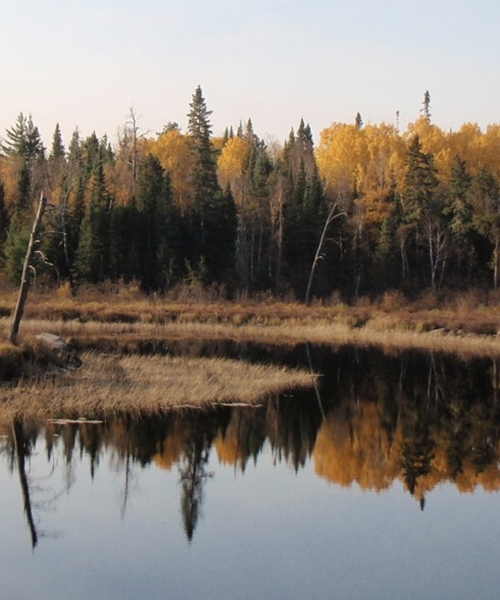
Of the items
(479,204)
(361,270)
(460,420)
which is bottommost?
(460,420)

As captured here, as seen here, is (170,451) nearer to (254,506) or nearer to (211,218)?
(254,506)

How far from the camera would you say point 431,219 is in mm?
74875

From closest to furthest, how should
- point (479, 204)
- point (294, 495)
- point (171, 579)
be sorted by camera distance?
1. point (171, 579)
2. point (294, 495)
3. point (479, 204)

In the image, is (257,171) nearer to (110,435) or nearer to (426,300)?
(426,300)

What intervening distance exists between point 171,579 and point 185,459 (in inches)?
280

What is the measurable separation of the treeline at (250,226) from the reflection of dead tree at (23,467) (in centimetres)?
3869

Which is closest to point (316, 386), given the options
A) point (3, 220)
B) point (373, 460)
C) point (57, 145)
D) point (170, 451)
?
point (373, 460)

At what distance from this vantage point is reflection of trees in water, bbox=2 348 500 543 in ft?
58.8

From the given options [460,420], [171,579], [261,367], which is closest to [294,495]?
[171,579]

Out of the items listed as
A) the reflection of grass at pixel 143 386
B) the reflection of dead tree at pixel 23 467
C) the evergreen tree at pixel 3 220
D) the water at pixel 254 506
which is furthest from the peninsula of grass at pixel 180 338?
the evergreen tree at pixel 3 220

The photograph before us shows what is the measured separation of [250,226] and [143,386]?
50061 millimetres

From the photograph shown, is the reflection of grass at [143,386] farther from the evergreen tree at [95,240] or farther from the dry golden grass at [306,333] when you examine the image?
the evergreen tree at [95,240]

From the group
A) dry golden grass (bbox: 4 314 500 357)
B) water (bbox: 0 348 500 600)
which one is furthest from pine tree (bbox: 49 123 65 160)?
water (bbox: 0 348 500 600)

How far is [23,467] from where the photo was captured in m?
17.2
